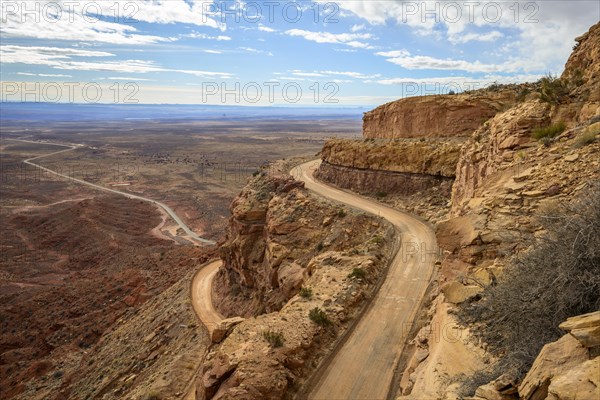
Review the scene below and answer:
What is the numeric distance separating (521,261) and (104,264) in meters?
53.6

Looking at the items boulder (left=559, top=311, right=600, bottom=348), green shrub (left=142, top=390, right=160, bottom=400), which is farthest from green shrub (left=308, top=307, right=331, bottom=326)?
boulder (left=559, top=311, right=600, bottom=348)

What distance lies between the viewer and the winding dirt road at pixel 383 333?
12.2 m

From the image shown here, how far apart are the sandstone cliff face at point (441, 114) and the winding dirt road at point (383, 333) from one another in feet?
36.7

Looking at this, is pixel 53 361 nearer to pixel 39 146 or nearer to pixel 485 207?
pixel 485 207

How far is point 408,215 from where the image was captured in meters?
27.2

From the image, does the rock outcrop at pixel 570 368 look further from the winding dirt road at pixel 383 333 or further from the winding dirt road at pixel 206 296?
the winding dirt road at pixel 206 296

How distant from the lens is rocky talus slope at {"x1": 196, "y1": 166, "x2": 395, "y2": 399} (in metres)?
12.3

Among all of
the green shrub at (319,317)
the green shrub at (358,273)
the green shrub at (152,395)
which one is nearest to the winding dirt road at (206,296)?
the green shrub at (152,395)

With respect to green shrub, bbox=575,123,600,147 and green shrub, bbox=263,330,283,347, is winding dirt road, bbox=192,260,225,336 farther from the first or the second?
green shrub, bbox=575,123,600,147

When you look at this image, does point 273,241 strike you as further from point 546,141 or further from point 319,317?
point 546,141

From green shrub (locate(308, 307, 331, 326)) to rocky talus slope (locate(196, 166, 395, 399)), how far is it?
0.04 meters

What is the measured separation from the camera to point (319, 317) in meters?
14.3

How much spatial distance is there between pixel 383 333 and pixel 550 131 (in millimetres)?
9378

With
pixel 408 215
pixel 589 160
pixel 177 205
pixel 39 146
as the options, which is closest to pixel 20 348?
pixel 408 215
